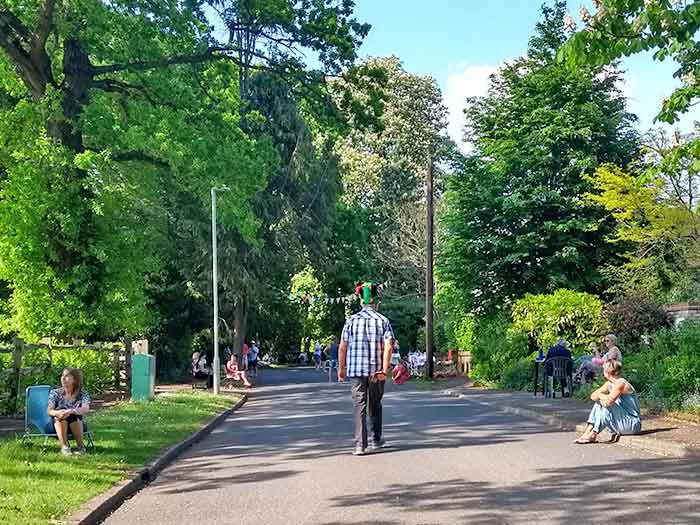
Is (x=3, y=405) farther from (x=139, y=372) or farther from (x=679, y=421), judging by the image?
(x=679, y=421)

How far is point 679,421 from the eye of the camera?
14.7 metres

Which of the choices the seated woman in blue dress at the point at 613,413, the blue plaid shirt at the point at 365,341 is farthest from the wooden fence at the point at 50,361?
the seated woman in blue dress at the point at 613,413

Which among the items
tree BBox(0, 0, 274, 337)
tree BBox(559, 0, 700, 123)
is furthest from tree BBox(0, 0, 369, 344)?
tree BBox(559, 0, 700, 123)

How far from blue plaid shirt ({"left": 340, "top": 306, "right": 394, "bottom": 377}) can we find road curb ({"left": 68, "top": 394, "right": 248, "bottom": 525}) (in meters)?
2.68

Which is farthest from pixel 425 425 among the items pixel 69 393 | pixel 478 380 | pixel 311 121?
pixel 478 380

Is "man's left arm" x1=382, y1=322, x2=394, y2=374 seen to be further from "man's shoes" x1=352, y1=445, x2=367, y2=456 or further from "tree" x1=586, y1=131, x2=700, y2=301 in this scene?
"tree" x1=586, y1=131, x2=700, y2=301

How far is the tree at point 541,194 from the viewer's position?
32.2 meters

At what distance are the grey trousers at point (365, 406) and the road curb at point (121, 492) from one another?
255cm

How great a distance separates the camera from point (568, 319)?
2953 cm

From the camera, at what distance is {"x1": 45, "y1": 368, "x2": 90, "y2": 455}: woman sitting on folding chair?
37.5ft

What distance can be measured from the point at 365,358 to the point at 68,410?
3761 mm

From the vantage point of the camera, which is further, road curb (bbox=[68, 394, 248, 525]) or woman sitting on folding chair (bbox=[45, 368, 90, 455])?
woman sitting on folding chair (bbox=[45, 368, 90, 455])

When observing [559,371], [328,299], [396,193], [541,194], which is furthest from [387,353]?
[396,193]

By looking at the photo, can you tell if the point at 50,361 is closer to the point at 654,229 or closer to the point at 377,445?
the point at 377,445
